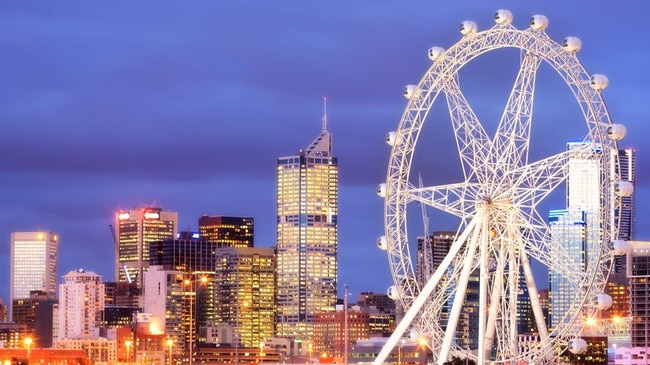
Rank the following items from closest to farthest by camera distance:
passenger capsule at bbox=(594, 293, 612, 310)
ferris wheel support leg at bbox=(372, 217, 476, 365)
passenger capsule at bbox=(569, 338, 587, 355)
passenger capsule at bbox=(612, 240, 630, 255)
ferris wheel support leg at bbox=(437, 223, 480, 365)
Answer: passenger capsule at bbox=(612, 240, 630, 255)
passenger capsule at bbox=(594, 293, 612, 310)
passenger capsule at bbox=(569, 338, 587, 355)
ferris wheel support leg at bbox=(437, 223, 480, 365)
ferris wheel support leg at bbox=(372, 217, 476, 365)

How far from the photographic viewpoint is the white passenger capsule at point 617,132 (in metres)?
107

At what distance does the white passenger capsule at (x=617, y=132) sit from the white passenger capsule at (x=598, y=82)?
2566mm

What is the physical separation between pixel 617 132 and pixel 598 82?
3490 millimetres

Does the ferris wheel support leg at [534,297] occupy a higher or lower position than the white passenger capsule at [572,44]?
lower

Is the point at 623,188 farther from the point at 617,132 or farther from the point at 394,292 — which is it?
the point at 394,292

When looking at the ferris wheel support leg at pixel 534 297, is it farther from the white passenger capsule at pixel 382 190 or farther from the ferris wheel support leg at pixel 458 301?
the white passenger capsule at pixel 382 190

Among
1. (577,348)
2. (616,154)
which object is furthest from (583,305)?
(616,154)

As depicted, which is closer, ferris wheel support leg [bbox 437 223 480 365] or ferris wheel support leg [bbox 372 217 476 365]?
ferris wheel support leg [bbox 437 223 480 365]

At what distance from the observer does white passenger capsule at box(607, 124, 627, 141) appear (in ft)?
351

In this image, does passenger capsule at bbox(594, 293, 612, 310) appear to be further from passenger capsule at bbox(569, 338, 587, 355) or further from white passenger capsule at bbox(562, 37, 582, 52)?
white passenger capsule at bbox(562, 37, 582, 52)

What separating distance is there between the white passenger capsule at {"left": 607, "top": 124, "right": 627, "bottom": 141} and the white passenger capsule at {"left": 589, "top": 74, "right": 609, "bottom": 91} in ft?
8.42

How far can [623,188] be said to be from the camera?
352ft

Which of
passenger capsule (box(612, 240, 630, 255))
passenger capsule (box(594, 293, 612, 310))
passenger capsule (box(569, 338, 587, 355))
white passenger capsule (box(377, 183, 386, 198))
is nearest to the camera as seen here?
passenger capsule (box(612, 240, 630, 255))

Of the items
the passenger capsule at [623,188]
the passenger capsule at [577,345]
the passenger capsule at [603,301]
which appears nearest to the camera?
the passenger capsule at [603,301]
